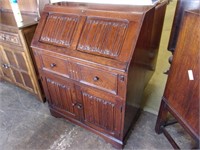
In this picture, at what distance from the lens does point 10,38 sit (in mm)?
1566

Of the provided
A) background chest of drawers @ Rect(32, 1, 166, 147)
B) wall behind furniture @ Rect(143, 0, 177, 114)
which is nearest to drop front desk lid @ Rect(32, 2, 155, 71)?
background chest of drawers @ Rect(32, 1, 166, 147)

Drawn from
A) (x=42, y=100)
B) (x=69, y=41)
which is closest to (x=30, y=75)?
(x=42, y=100)

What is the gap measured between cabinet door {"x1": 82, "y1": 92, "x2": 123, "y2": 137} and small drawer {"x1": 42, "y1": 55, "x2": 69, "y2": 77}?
0.23 meters

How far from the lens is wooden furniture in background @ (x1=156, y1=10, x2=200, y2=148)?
0.92 m

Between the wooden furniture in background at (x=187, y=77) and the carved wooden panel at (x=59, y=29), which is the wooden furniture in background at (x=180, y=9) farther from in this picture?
the carved wooden panel at (x=59, y=29)

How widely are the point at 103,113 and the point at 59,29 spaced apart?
71 centimetres

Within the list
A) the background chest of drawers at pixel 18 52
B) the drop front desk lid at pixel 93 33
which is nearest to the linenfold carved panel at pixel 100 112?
the drop front desk lid at pixel 93 33

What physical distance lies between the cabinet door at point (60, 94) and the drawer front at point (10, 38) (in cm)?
47

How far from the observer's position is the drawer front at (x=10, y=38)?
1515 mm

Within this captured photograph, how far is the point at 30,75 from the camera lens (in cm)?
172

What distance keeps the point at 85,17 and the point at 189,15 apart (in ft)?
2.11

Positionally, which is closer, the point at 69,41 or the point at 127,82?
the point at 127,82

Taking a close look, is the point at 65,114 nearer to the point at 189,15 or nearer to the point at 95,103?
the point at 95,103

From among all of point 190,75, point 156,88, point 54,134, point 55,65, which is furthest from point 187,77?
point 54,134
